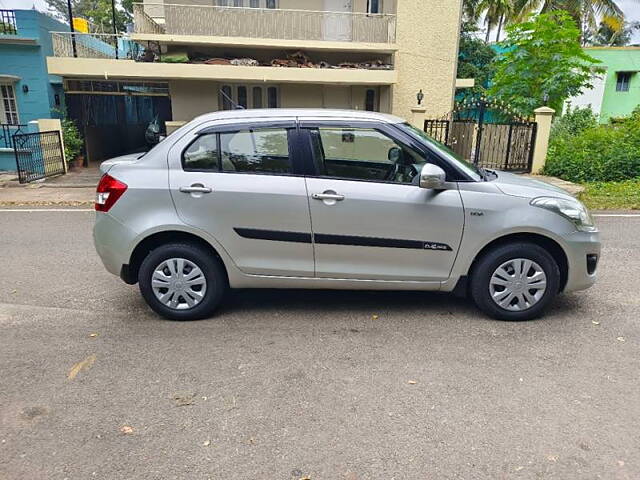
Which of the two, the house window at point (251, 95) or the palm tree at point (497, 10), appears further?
the palm tree at point (497, 10)

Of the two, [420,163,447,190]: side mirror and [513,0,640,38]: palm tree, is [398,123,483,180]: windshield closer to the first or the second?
[420,163,447,190]: side mirror

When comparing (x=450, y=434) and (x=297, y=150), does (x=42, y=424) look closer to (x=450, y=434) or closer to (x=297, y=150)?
(x=450, y=434)

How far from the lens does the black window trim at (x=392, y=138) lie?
13.4 feet

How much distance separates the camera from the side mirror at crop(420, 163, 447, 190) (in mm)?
3867

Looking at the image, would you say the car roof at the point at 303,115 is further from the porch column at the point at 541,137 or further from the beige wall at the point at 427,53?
the beige wall at the point at 427,53

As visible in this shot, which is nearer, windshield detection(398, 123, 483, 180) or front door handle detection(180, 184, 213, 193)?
front door handle detection(180, 184, 213, 193)

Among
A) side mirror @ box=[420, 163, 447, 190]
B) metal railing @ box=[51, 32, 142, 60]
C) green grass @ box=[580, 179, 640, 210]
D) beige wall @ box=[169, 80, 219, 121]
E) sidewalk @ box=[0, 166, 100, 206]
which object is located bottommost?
sidewalk @ box=[0, 166, 100, 206]

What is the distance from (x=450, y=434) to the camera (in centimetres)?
276

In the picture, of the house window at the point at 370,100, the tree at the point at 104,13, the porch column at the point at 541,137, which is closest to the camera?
the porch column at the point at 541,137

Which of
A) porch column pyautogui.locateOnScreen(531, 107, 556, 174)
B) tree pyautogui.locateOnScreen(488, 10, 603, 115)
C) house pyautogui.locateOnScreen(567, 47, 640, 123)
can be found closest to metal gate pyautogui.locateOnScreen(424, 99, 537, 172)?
porch column pyautogui.locateOnScreen(531, 107, 556, 174)

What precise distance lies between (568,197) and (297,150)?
2408 millimetres

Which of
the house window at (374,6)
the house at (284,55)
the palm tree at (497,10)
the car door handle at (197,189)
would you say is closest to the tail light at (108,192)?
the car door handle at (197,189)

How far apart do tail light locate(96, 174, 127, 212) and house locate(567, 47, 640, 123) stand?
30000 mm

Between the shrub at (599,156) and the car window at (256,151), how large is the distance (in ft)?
34.9
